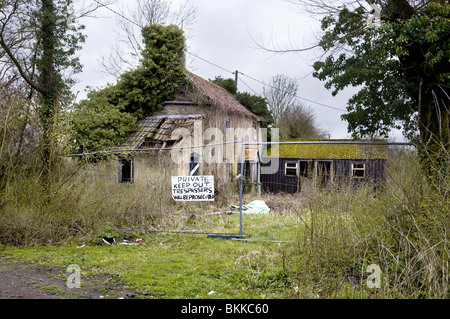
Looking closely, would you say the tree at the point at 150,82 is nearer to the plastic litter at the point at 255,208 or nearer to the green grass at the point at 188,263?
the plastic litter at the point at 255,208

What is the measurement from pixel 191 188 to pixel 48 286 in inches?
156

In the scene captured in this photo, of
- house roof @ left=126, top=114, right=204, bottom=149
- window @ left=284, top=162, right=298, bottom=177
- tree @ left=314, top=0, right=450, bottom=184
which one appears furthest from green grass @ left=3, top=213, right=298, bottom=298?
window @ left=284, top=162, right=298, bottom=177

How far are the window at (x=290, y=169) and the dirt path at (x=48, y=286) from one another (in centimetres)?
1916

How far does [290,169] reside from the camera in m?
23.7

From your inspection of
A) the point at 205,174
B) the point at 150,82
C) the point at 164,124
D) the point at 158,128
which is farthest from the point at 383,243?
the point at 150,82

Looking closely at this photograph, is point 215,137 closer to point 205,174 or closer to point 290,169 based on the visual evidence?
point 205,174

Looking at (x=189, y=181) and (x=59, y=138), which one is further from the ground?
(x=59, y=138)

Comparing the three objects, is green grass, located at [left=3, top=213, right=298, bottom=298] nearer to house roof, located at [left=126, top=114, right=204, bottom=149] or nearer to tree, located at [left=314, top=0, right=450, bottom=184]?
tree, located at [left=314, top=0, right=450, bottom=184]

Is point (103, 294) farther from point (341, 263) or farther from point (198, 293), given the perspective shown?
point (341, 263)

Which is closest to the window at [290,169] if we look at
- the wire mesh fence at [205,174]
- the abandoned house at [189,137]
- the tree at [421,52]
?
the wire mesh fence at [205,174]

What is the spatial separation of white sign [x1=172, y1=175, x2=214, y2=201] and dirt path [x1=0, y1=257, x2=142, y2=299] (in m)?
3.14

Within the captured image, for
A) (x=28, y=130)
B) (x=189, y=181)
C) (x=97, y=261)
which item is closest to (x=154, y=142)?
(x=28, y=130)
